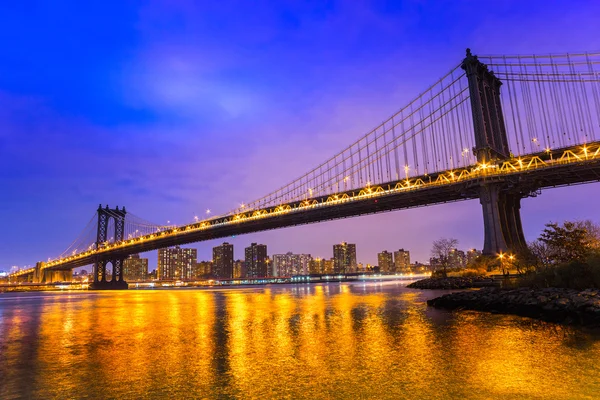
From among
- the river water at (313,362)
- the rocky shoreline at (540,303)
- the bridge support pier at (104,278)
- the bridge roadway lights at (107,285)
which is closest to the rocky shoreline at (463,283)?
the rocky shoreline at (540,303)

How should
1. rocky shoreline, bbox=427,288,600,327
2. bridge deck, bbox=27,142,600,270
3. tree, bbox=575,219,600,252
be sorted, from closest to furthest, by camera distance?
rocky shoreline, bbox=427,288,600,327, tree, bbox=575,219,600,252, bridge deck, bbox=27,142,600,270

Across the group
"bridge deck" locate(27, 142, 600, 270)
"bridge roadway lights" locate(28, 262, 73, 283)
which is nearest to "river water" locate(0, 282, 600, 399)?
"bridge deck" locate(27, 142, 600, 270)

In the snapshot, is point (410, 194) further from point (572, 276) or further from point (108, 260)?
point (108, 260)

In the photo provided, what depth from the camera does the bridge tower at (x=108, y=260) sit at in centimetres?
10875

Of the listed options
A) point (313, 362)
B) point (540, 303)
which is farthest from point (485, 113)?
point (313, 362)

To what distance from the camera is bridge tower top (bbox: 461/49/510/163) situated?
53.4 meters

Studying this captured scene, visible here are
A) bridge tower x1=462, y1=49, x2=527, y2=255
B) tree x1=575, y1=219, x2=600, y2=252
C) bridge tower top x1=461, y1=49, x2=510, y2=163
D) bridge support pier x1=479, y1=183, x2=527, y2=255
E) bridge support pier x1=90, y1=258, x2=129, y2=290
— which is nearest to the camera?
tree x1=575, y1=219, x2=600, y2=252

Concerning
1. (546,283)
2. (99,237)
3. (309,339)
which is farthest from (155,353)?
(99,237)

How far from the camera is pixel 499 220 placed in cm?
5000

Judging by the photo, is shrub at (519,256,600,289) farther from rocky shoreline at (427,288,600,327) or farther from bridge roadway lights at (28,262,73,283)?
bridge roadway lights at (28,262,73,283)

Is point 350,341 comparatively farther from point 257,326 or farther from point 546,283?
point 546,283

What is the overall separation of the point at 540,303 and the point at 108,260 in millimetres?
Answer: 112945

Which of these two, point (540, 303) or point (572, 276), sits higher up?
point (572, 276)

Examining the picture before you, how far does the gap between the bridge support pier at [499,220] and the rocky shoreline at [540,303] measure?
25303mm
